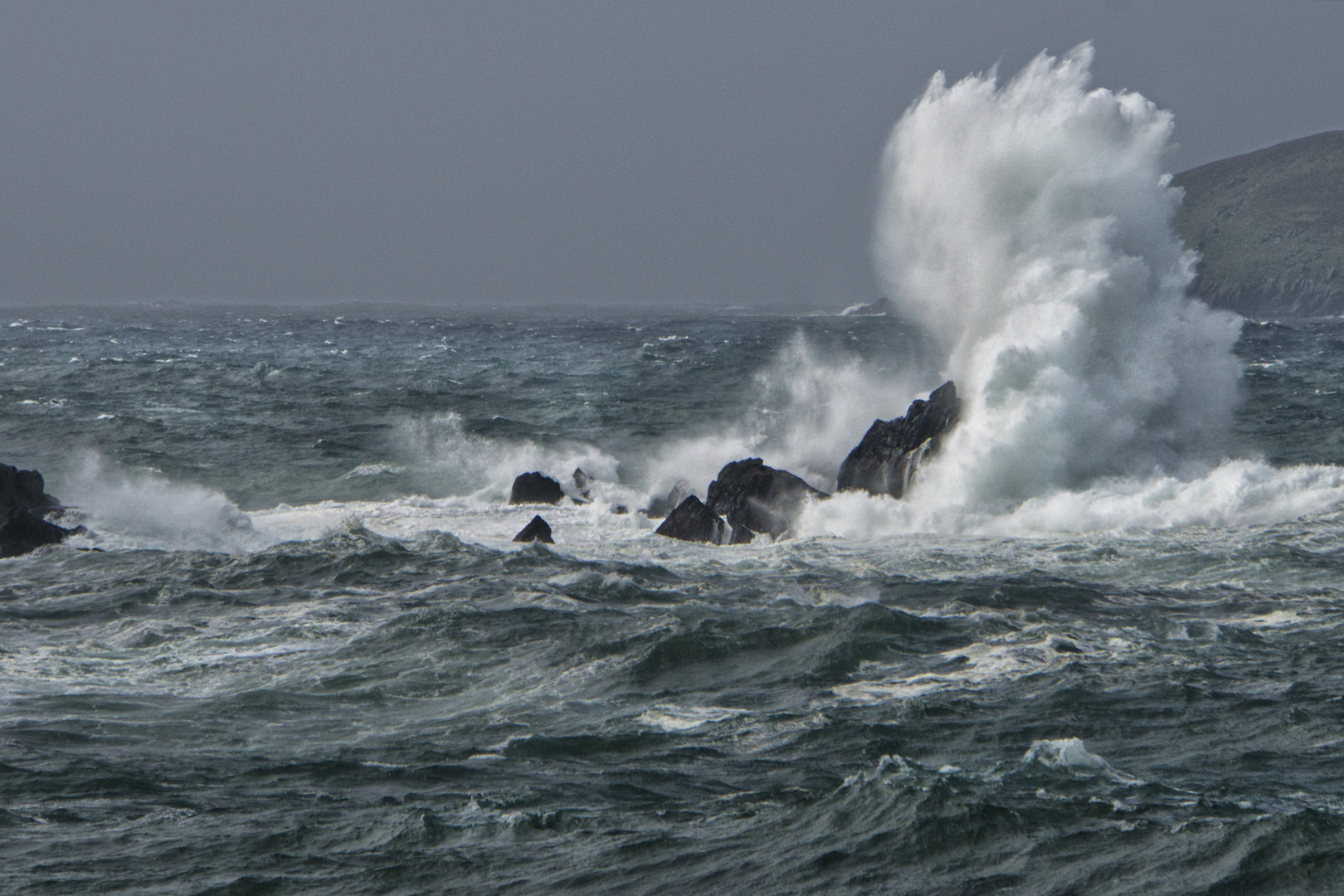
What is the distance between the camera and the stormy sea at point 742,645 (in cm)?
990

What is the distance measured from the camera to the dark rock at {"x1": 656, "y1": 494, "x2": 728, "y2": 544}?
23656 mm

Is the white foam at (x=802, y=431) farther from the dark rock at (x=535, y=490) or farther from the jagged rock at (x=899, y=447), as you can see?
the dark rock at (x=535, y=490)

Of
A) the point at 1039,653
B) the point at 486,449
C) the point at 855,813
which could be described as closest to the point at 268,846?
the point at 855,813

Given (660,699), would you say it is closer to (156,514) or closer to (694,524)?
(694,524)

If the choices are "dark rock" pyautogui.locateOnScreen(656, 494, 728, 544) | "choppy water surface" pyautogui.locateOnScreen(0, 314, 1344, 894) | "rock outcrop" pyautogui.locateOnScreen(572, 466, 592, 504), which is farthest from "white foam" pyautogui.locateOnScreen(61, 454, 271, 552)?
"dark rock" pyautogui.locateOnScreen(656, 494, 728, 544)

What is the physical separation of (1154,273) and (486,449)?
15.9 meters

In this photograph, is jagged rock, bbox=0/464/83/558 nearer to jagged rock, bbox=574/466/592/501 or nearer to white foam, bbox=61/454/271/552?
white foam, bbox=61/454/271/552

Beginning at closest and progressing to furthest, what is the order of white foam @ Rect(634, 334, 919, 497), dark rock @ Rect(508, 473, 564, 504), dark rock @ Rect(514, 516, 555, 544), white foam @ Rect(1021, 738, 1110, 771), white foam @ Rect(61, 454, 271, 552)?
white foam @ Rect(1021, 738, 1110, 771)
dark rock @ Rect(514, 516, 555, 544)
white foam @ Rect(61, 454, 271, 552)
dark rock @ Rect(508, 473, 564, 504)
white foam @ Rect(634, 334, 919, 497)

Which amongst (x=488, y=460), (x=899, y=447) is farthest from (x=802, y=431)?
(x=488, y=460)

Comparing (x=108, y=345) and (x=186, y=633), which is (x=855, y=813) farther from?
(x=108, y=345)

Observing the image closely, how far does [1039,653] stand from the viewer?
15000 mm

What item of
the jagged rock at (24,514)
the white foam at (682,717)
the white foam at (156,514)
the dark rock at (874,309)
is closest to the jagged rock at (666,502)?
the white foam at (156,514)

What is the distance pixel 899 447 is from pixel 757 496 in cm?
373

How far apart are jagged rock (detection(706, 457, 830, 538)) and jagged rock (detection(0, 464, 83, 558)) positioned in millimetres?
10797
